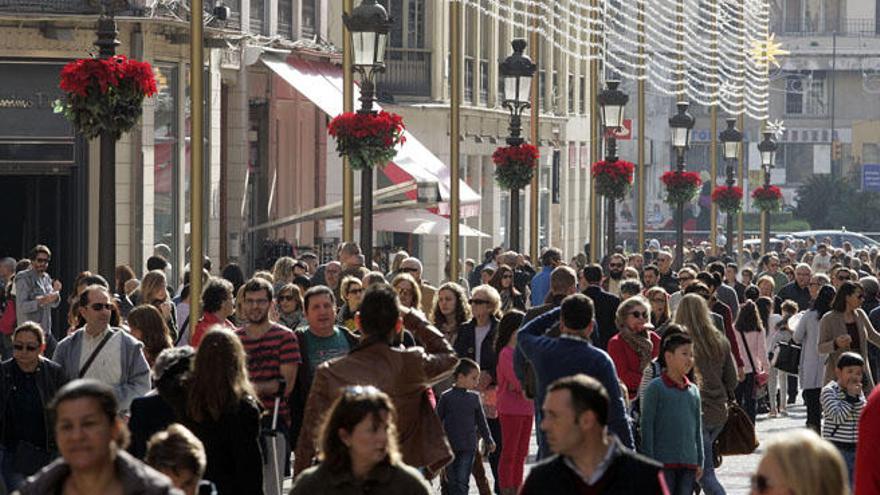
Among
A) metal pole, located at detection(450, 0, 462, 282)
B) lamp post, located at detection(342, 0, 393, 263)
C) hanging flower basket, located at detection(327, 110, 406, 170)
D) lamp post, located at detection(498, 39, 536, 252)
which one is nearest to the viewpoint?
lamp post, located at detection(342, 0, 393, 263)

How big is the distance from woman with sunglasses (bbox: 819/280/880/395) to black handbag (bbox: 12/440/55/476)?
862 cm

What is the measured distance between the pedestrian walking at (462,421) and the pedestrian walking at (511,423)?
151 mm

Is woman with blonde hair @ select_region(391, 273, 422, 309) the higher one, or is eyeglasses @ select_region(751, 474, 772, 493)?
woman with blonde hair @ select_region(391, 273, 422, 309)

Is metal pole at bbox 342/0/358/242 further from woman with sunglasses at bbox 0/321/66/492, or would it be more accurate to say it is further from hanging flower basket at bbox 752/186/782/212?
hanging flower basket at bbox 752/186/782/212

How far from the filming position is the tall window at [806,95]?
115 m

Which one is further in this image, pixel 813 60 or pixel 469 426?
pixel 813 60

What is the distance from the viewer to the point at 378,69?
2588 centimetres

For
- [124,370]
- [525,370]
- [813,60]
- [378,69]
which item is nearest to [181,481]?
[124,370]

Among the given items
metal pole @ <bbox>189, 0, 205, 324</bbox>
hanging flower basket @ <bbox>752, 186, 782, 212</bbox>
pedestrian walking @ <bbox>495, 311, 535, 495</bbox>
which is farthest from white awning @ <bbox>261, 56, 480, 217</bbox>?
hanging flower basket @ <bbox>752, 186, 782, 212</bbox>

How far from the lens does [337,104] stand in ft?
129

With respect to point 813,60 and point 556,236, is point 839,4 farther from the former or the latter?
point 556,236

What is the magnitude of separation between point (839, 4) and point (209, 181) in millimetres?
83057

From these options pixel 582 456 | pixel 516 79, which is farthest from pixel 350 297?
pixel 516 79

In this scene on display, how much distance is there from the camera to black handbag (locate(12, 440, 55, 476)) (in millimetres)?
14133
